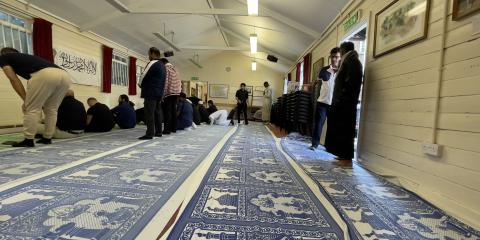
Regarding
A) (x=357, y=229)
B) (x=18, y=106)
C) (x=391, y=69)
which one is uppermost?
(x=391, y=69)

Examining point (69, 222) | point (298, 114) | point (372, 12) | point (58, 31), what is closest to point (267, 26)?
point (298, 114)

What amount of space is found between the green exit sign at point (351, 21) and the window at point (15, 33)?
5500 millimetres

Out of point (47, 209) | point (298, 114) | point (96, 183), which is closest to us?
point (47, 209)

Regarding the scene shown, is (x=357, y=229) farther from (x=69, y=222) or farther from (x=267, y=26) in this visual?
(x=267, y=26)

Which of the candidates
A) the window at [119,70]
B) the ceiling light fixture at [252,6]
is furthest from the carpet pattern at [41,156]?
the window at [119,70]

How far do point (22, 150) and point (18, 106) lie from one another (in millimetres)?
2773

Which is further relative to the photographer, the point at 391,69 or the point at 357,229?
the point at 391,69

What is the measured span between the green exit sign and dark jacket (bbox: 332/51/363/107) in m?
1.19

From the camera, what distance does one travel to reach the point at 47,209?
131cm

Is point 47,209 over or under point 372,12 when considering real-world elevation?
under

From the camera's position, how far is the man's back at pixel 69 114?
3719 mm

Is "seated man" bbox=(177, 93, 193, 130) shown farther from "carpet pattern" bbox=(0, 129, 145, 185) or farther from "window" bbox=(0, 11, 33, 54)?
"window" bbox=(0, 11, 33, 54)

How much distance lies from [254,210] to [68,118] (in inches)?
133

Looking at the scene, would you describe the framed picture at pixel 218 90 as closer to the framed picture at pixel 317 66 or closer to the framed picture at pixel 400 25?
the framed picture at pixel 317 66
